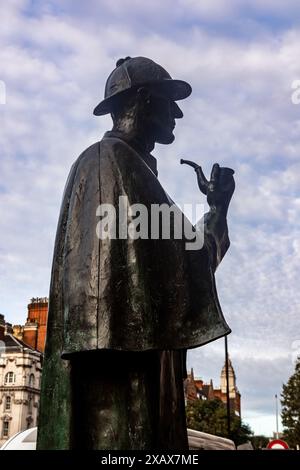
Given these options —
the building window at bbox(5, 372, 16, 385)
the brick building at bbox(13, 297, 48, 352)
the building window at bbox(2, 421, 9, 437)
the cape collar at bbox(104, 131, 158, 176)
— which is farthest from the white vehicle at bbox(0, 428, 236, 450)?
the brick building at bbox(13, 297, 48, 352)

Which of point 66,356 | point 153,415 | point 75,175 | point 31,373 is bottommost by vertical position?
point 153,415

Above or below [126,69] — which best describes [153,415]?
below

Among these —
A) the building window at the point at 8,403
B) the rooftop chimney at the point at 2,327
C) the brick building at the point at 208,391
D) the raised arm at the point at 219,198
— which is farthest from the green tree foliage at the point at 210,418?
the raised arm at the point at 219,198

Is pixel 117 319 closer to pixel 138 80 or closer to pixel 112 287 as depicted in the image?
pixel 112 287

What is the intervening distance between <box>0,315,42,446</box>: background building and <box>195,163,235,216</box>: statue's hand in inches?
2016

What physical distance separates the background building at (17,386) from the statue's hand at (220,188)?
51.2m

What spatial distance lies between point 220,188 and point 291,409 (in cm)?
4272

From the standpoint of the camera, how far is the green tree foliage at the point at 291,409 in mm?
42094

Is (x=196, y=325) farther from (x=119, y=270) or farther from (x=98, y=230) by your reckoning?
(x=98, y=230)

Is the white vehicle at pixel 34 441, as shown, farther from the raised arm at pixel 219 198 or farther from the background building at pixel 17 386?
the background building at pixel 17 386
